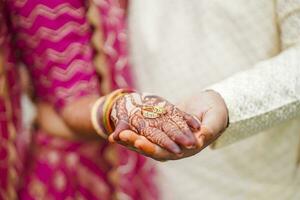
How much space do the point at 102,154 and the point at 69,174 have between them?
6 cm

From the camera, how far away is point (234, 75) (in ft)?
3.09

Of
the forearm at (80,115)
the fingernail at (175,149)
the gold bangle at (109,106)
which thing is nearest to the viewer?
the fingernail at (175,149)

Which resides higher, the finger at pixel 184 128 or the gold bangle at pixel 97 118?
the finger at pixel 184 128

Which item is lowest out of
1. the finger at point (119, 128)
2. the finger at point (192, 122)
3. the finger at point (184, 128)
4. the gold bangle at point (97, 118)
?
the gold bangle at point (97, 118)

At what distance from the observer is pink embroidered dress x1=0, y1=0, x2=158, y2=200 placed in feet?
3.35

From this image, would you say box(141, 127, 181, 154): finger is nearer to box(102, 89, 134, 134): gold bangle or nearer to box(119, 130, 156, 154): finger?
box(119, 130, 156, 154): finger

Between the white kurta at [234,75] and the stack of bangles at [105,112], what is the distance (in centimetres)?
13

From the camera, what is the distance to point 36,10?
101cm

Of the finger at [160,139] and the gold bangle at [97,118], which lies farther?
the gold bangle at [97,118]

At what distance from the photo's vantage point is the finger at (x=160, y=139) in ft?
2.39

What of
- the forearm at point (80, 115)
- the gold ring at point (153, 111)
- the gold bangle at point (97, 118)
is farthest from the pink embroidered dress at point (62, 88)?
the gold ring at point (153, 111)

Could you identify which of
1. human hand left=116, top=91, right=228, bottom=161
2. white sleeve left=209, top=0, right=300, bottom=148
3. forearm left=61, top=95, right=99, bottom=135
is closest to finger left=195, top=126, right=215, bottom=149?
human hand left=116, top=91, right=228, bottom=161

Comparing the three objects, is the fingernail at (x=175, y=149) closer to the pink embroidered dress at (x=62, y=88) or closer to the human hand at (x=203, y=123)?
the human hand at (x=203, y=123)

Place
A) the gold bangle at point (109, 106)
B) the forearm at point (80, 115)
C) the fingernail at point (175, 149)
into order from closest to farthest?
the fingernail at point (175, 149), the gold bangle at point (109, 106), the forearm at point (80, 115)
